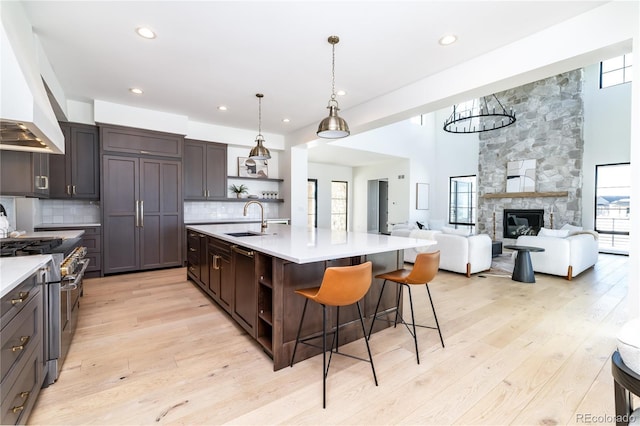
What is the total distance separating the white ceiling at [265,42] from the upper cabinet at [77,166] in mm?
569

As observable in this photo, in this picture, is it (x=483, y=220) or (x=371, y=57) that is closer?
(x=371, y=57)

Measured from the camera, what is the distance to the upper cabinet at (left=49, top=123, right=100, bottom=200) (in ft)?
14.5

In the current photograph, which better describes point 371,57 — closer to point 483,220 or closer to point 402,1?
point 402,1

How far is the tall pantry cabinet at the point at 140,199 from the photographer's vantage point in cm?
464

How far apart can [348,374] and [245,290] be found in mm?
1105

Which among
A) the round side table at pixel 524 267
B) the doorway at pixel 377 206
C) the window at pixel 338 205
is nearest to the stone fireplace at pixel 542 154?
the doorway at pixel 377 206

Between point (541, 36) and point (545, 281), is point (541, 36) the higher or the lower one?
the higher one

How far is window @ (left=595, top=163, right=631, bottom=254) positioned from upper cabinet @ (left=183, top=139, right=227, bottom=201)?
8887 mm

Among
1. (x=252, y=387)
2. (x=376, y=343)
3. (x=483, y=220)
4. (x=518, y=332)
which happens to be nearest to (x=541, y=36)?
(x=518, y=332)

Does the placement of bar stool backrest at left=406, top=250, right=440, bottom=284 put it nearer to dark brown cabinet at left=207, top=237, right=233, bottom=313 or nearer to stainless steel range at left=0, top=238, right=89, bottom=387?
dark brown cabinet at left=207, top=237, right=233, bottom=313

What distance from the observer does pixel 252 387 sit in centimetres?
190

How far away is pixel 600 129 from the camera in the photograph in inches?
274

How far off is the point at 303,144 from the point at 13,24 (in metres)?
4.55

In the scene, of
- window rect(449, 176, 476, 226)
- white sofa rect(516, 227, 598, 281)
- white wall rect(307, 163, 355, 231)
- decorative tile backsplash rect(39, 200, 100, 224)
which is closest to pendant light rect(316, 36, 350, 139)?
white sofa rect(516, 227, 598, 281)
